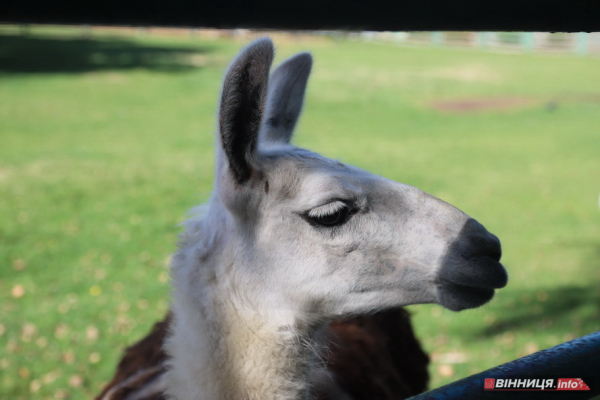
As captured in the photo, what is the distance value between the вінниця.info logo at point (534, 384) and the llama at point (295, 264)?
845 millimetres

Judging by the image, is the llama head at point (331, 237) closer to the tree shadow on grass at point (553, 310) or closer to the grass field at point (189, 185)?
the grass field at point (189, 185)

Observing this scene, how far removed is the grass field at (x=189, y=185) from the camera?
198 inches

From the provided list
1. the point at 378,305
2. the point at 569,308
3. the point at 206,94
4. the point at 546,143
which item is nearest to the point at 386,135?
the point at 546,143

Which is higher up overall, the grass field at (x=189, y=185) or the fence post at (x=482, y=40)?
the grass field at (x=189, y=185)

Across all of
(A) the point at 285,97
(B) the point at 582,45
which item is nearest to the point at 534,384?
(A) the point at 285,97

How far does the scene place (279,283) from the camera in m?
1.93

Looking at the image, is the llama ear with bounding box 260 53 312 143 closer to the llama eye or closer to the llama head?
the llama head

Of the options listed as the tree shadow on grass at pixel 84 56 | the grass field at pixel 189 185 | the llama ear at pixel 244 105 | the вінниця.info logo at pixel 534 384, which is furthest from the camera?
the tree shadow on grass at pixel 84 56

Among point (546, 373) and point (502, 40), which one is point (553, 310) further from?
point (502, 40)

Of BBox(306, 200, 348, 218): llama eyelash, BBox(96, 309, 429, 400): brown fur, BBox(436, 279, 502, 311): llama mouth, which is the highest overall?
BBox(306, 200, 348, 218): llama eyelash

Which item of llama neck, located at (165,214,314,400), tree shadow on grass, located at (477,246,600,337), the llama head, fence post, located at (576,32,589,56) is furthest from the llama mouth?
fence post, located at (576,32,589,56)

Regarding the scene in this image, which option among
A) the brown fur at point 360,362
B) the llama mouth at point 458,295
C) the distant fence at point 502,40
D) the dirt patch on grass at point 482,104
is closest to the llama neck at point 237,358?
the brown fur at point 360,362

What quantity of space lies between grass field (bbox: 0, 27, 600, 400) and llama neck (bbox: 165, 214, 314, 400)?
0.63m

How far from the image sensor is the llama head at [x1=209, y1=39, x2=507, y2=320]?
1.82 m
